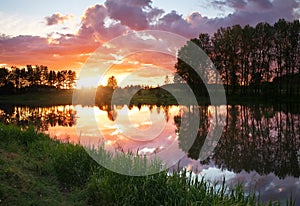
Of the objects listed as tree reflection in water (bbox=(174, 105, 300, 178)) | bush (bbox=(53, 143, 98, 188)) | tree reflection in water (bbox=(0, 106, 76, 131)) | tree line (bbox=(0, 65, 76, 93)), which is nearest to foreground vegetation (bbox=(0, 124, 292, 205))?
bush (bbox=(53, 143, 98, 188))

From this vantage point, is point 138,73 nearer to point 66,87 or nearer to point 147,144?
point 147,144

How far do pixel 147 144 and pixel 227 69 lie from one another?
44016mm

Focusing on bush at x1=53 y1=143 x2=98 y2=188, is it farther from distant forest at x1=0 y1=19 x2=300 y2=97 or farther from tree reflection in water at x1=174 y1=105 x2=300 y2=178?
distant forest at x1=0 y1=19 x2=300 y2=97

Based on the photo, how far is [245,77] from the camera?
172 ft

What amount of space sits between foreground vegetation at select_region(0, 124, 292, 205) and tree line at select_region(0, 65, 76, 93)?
82354 mm

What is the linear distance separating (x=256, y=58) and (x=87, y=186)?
165 feet

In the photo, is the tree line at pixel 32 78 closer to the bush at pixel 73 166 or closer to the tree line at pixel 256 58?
the tree line at pixel 256 58

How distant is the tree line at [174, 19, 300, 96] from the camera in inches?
1937

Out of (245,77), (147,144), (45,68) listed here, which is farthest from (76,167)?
(45,68)

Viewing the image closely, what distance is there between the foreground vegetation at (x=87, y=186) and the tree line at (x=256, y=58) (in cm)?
3978

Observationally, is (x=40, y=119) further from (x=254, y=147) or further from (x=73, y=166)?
(x=73, y=166)

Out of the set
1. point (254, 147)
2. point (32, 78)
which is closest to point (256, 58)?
point (254, 147)

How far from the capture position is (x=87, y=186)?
6988 mm

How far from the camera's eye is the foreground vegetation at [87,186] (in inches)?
231
